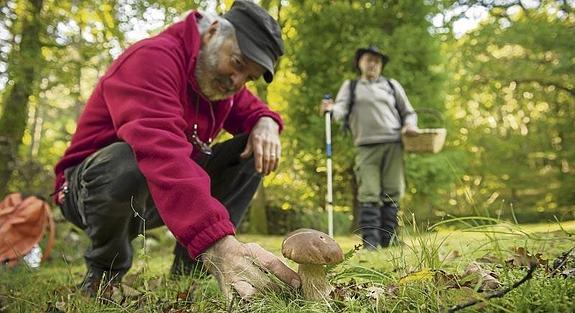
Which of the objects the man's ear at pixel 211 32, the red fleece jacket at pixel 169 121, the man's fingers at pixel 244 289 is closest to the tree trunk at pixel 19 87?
the red fleece jacket at pixel 169 121

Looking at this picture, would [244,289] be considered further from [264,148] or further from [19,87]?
[19,87]

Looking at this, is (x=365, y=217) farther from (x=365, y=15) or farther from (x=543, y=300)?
(x=365, y=15)

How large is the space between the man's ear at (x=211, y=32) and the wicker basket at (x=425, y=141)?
2750mm

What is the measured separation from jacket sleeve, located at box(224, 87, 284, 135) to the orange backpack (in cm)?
183

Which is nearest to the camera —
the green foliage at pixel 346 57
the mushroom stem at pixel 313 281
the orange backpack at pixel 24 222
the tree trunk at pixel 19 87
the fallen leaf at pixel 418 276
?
the fallen leaf at pixel 418 276

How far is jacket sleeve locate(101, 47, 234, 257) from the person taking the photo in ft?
4.47

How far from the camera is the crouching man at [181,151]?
1.36 metres

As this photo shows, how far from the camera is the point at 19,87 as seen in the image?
504 cm

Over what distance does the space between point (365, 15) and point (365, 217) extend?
4.89 meters

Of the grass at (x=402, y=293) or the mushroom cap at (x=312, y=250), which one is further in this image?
the mushroom cap at (x=312, y=250)

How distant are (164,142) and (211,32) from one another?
776 millimetres

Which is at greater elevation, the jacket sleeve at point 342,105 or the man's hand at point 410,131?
the jacket sleeve at point 342,105

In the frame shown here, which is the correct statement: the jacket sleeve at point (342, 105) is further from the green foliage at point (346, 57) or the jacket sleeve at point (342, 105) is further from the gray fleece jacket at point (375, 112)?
the green foliage at point (346, 57)

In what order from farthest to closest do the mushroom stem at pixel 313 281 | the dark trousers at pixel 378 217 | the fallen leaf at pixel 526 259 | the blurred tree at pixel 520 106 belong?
the blurred tree at pixel 520 106, the dark trousers at pixel 378 217, the mushroom stem at pixel 313 281, the fallen leaf at pixel 526 259
